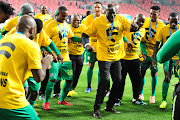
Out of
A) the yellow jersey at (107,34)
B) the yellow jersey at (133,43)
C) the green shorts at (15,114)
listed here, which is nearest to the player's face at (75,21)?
the yellow jersey at (133,43)

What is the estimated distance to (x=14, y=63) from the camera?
2.60 meters

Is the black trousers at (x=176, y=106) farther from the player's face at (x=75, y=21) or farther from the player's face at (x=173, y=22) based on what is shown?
the player's face at (x=75, y=21)

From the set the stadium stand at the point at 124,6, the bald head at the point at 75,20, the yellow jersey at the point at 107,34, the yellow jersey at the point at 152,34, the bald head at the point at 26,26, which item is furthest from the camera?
the stadium stand at the point at 124,6

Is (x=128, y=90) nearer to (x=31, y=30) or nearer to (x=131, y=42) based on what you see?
(x=131, y=42)

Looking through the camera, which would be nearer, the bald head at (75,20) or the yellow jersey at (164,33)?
the yellow jersey at (164,33)

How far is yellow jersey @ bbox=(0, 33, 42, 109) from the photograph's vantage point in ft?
8.46

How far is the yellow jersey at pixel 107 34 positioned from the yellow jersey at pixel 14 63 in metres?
2.61

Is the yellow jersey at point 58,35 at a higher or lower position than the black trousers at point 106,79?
higher

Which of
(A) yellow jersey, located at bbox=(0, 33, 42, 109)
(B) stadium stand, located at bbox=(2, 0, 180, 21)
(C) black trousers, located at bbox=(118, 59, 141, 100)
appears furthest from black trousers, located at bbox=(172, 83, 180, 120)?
(B) stadium stand, located at bbox=(2, 0, 180, 21)

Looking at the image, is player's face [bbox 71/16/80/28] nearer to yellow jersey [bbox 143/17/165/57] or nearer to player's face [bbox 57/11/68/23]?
player's face [bbox 57/11/68/23]

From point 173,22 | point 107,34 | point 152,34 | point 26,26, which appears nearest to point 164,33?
point 173,22

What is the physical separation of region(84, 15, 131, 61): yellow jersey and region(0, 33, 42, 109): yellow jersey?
2.61 metres

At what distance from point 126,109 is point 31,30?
3.52m

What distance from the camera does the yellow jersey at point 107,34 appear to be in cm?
509
